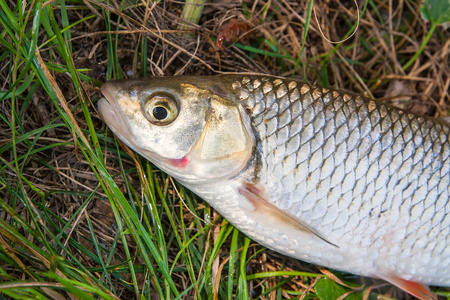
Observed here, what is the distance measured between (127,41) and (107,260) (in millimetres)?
1414

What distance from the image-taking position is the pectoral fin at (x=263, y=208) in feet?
6.75

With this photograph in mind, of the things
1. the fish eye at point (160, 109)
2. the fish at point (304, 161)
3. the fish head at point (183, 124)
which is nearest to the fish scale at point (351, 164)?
the fish at point (304, 161)

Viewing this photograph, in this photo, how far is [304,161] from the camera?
203cm

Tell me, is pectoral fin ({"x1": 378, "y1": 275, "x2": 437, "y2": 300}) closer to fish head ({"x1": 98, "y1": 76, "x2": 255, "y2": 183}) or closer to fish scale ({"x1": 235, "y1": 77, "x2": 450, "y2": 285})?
fish scale ({"x1": 235, "y1": 77, "x2": 450, "y2": 285})

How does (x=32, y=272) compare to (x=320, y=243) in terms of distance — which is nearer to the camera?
(x=32, y=272)

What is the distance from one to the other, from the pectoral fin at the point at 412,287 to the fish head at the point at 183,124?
1199mm

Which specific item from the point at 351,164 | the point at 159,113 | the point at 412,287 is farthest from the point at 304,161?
the point at 412,287

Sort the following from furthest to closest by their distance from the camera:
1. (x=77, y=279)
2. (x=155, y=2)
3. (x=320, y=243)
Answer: (x=155, y=2) → (x=320, y=243) → (x=77, y=279)

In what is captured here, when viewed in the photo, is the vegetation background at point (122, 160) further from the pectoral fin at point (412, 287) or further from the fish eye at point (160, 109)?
the fish eye at point (160, 109)

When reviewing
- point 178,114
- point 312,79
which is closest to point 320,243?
point 178,114

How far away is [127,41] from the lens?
101 inches

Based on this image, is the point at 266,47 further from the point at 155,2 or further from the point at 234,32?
the point at 155,2

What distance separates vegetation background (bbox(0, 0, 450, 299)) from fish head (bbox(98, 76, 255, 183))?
10.8 inches

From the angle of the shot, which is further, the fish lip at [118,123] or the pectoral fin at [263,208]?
the pectoral fin at [263,208]
